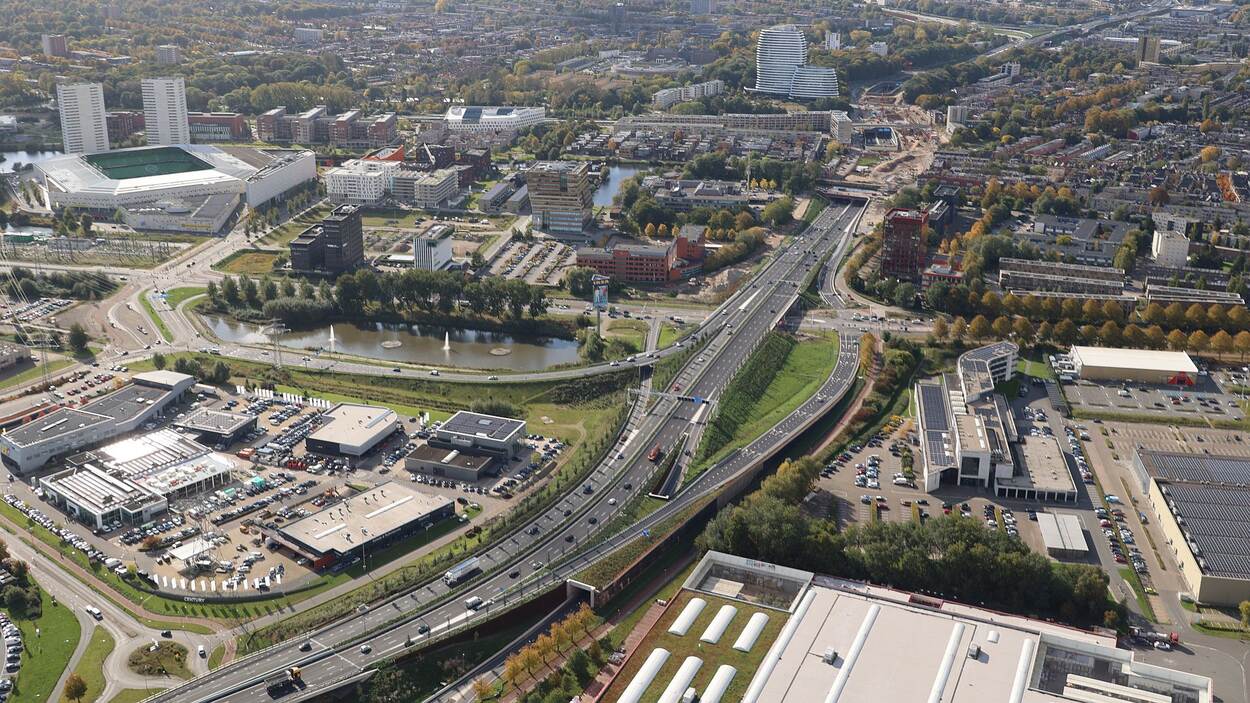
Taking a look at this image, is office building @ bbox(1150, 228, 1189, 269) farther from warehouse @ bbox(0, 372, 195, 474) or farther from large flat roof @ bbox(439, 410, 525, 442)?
warehouse @ bbox(0, 372, 195, 474)

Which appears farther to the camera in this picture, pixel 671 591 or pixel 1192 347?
pixel 1192 347

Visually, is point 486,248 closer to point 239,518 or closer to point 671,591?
point 239,518

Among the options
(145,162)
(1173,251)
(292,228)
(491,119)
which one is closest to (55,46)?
(145,162)

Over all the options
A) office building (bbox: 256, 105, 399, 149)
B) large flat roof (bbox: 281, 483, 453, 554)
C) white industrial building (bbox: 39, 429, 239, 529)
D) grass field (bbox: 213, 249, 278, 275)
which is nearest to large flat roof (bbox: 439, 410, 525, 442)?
large flat roof (bbox: 281, 483, 453, 554)

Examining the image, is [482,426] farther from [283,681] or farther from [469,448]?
[283,681]

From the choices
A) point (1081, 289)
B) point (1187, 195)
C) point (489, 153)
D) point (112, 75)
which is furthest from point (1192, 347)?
point (112, 75)

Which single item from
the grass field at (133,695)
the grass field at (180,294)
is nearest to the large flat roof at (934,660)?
the grass field at (133,695)
